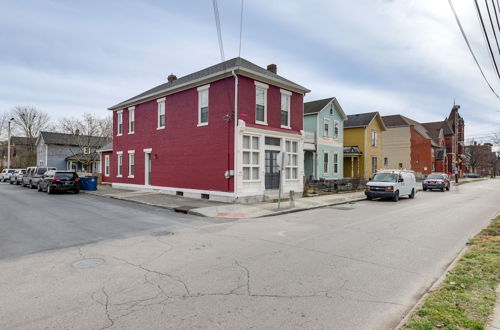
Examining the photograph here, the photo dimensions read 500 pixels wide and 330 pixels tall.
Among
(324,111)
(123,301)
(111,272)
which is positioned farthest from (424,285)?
(324,111)

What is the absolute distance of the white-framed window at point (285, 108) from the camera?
19828 millimetres

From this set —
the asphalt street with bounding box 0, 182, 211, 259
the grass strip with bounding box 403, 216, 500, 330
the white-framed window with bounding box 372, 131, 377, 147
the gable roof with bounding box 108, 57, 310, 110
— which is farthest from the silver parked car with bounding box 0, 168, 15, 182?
the grass strip with bounding box 403, 216, 500, 330

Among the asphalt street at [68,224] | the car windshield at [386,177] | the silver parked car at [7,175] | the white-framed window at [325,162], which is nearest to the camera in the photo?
the asphalt street at [68,224]

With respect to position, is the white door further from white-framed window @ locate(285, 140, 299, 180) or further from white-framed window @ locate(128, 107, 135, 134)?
white-framed window @ locate(285, 140, 299, 180)

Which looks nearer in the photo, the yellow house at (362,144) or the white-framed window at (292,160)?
the white-framed window at (292,160)

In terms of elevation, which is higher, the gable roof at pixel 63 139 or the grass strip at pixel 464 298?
the gable roof at pixel 63 139

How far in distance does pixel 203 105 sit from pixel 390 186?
12417 millimetres

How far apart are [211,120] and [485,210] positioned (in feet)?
48.4

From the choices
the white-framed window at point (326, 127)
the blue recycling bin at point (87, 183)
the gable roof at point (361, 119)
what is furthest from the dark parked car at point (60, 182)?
the gable roof at point (361, 119)

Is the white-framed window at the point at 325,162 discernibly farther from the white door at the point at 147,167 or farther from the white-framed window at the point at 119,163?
the white-framed window at the point at 119,163

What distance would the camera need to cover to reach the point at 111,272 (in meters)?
5.80

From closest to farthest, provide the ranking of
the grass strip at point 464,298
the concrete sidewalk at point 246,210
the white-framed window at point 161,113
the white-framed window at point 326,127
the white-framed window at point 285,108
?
the grass strip at point 464,298 → the concrete sidewalk at point 246,210 → the white-framed window at point 285,108 → the white-framed window at point 161,113 → the white-framed window at point 326,127

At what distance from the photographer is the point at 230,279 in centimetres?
539

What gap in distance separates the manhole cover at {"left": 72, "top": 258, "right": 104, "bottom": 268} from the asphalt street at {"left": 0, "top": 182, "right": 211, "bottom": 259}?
66.5 inches
